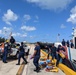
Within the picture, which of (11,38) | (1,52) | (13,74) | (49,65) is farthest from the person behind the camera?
(11,38)

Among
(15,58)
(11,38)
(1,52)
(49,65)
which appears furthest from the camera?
(11,38)

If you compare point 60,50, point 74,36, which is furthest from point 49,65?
point 74,36

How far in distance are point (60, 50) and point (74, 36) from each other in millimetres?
5749

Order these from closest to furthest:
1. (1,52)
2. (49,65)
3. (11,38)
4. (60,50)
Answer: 1. (49,65)
2. (60,50)
3. (1,52)
4. (11,38)

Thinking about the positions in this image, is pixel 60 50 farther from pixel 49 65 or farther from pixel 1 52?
pixel 1 52

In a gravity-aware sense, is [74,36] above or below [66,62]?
above

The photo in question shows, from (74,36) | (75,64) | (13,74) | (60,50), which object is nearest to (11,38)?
(74,36)

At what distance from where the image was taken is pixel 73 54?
16172 millimetres

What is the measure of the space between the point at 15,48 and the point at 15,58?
1.43m

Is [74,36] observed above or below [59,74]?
above

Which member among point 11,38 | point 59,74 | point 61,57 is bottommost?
point 59,74

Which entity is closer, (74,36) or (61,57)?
(61,57)

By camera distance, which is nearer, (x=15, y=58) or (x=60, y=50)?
(x=60, y=50)

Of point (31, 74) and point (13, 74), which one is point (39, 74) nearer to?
point (31, 74)
